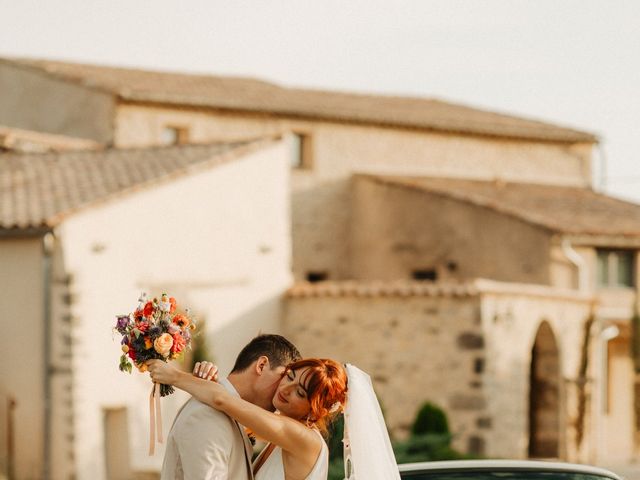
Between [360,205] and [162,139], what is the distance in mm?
4547

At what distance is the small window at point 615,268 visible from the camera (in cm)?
2670

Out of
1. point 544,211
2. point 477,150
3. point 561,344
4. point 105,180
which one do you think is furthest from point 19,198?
point 477,150

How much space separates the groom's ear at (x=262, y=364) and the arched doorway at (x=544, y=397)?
18667 millimetres

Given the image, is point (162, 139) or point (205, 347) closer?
point (205, 347)

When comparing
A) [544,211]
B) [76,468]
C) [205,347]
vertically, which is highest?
[544,211]

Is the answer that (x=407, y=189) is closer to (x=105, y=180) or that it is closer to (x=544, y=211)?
(x=544, y=211)

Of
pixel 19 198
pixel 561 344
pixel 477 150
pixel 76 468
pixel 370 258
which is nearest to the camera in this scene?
pixel 76 468

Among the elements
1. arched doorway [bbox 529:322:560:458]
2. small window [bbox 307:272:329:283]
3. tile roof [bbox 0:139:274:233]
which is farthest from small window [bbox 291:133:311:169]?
arched doorway [bbox 529:322:560:458]

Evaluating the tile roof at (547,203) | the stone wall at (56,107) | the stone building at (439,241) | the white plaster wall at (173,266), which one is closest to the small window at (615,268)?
the stone building at (439,241)

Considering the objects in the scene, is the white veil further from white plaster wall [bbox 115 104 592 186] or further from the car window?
white plaster wall [bbox 115 104 592 186]

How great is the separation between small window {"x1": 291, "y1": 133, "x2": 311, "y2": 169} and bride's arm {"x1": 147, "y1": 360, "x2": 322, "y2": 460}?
24.6 metres

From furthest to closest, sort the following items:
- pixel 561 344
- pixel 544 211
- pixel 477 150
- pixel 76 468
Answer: pixel 477 150, pixel 544 211, pixel 561 344, pixel 76 468

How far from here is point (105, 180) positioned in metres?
20.9

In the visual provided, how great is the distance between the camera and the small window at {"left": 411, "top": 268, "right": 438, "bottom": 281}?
92.9 ft
